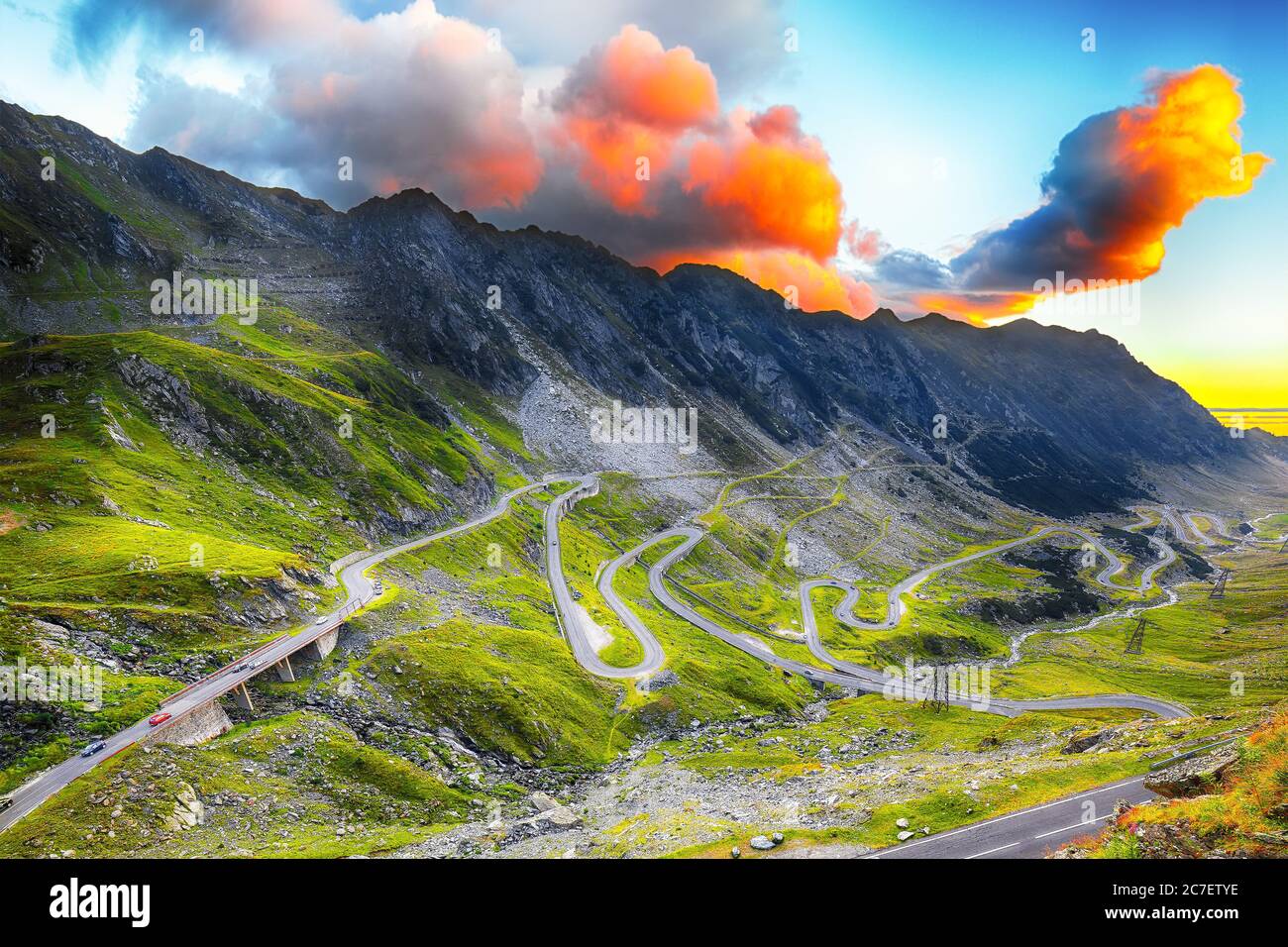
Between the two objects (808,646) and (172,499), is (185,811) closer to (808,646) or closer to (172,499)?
(172,499)

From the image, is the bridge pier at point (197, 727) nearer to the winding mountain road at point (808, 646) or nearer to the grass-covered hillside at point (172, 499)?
the grass-covered hillside at point (172, 499)

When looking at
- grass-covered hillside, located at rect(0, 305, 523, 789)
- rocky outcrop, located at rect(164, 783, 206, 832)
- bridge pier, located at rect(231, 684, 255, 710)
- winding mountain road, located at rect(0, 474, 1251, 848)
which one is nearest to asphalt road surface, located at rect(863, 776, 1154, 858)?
rocky outcrop, located at rect(164, 783, 206, 832)

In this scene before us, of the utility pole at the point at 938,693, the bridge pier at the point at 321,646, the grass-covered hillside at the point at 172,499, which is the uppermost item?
the grass-covered hillside at the point at 172,499

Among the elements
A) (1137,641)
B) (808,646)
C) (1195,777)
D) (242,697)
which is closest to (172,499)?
(242,697)

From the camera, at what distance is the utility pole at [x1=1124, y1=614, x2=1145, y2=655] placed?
14012cm

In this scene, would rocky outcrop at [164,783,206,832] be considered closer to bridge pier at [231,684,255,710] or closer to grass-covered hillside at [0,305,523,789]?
grass-covered hillside at [0,305,523,789]

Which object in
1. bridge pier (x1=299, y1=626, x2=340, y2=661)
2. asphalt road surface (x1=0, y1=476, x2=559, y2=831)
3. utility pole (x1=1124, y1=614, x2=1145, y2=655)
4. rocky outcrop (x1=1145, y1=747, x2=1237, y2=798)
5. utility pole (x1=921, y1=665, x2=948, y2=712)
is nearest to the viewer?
rocky outcrop (x1=1145, y1=747, x2=1237, y2=798)

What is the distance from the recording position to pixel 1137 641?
145875mm

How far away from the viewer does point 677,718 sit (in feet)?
238

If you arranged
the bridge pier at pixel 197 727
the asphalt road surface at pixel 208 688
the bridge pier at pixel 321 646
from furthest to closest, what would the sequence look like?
the bridge pier at pixel 321 646, the bridge pier at pixel 197 727, the asphalt road surface at pixel 208 688

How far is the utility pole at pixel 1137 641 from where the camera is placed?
140m

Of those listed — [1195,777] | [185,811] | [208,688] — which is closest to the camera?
[1195,777]

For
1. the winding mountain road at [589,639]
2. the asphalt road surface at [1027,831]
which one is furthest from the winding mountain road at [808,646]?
the asphalt road surface at [1027,831]
